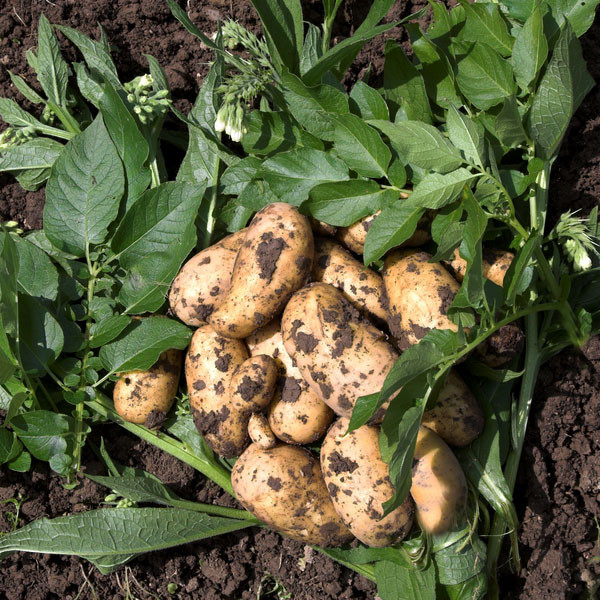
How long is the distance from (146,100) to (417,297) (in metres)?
0.90

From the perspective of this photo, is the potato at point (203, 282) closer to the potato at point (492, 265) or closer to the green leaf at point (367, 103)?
the green leaf at point (367, 103)

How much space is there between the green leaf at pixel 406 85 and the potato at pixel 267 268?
34cm

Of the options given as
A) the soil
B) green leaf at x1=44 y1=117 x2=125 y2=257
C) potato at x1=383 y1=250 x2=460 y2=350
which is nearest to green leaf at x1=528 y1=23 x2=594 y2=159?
the soil

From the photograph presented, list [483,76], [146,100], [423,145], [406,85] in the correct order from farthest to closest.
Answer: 1. [146,100]
2. [406,85]
3. [483,76]
4. [423,145]

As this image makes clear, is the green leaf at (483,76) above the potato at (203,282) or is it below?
above

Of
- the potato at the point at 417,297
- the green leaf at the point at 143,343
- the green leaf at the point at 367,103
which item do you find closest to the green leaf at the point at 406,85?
the green leaf at the point at 367,103

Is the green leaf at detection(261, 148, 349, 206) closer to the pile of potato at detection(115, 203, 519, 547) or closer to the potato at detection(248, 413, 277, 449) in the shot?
the pile of potato at detection(115, 203, 519, 547)

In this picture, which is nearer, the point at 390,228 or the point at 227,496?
the point at 390,228

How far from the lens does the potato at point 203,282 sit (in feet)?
5.59

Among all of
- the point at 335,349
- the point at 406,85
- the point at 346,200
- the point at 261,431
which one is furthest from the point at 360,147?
the point at 261,431

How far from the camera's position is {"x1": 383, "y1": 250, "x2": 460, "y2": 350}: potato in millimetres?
1540

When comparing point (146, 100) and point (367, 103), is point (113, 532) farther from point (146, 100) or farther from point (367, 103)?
point (367, 103)

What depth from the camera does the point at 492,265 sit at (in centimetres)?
163

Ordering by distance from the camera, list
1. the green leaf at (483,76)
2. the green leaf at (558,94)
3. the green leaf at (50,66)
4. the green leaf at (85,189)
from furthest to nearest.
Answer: the green leaf at (50,66)
the green leaf at (85,189)
the green leaf at (483,76)
the green leaf at (558,94)
